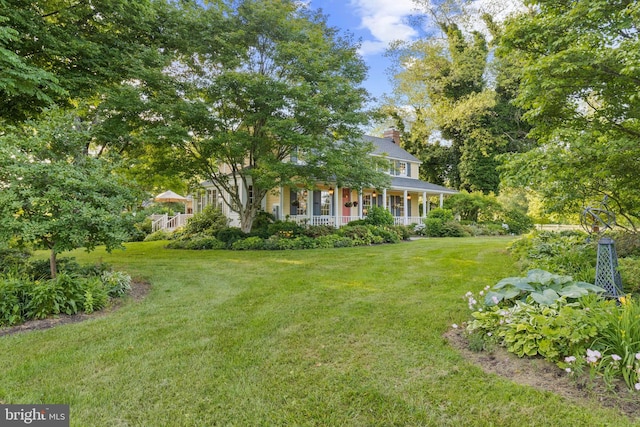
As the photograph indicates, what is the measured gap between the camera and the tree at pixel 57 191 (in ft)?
15.0

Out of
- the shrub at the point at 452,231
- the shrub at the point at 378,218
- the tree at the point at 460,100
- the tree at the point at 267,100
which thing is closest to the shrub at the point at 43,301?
the tree at the point at 267,100

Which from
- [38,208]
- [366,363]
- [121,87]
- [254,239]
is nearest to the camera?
[366,363]

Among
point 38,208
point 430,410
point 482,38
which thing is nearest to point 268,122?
point 38,208

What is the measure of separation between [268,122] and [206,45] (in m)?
3.44

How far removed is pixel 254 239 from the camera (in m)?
12.9

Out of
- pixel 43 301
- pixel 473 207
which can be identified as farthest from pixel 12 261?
pixel 473 207

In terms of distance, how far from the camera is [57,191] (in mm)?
4738

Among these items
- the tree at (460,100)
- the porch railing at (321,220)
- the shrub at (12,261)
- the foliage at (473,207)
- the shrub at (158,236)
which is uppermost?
the tree at (460,100)

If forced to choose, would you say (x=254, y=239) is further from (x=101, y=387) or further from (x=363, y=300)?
(x=101, y=387)

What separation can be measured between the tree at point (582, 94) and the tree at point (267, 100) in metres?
6.81

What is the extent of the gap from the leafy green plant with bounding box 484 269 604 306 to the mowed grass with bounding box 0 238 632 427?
2.03ft

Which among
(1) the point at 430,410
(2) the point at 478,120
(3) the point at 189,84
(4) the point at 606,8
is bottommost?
(1) the point at 430,410

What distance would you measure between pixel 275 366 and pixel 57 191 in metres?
4.13

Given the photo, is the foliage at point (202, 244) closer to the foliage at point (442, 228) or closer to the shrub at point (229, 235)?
the shrub at point (229, 235)
